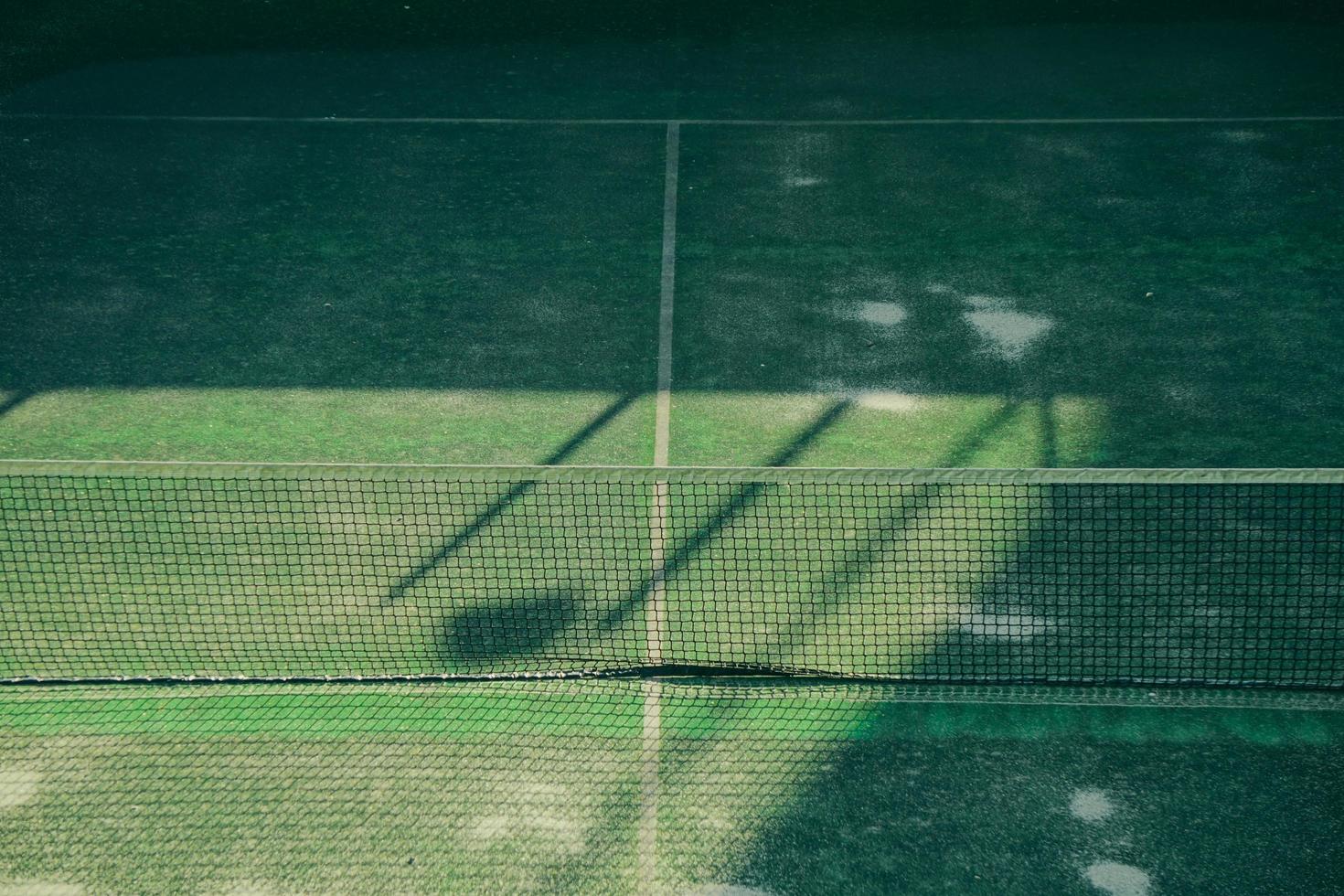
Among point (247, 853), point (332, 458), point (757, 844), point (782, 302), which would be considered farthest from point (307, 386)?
point (757, 844)

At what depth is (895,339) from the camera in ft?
33.3

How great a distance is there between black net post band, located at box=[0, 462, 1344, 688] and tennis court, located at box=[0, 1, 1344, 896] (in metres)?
0.04

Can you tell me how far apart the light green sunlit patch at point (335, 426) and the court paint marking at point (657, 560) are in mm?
176

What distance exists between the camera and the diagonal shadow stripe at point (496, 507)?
788 cm

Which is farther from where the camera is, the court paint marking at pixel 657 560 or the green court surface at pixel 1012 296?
the green court surface at pixel 1012 296

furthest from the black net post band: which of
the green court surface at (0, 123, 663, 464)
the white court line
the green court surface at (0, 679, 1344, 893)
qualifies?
the white court line

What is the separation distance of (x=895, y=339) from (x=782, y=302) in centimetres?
96

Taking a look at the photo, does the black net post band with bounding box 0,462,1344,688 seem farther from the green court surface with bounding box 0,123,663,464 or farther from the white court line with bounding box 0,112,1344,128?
the white court line with bounding box 0,112,1344,128

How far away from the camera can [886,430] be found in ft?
30.0

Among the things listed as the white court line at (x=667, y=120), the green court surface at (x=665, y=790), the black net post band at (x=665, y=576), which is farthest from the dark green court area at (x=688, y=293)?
the green court surface at (x=665, y=790)

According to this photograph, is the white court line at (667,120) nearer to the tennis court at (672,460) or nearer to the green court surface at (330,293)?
the tennis court at (672,460)

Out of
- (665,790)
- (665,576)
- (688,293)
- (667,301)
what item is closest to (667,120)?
(688,293)

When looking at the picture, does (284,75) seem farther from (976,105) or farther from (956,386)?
(956,386)

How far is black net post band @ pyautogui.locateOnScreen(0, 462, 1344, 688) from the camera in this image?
721 cm
